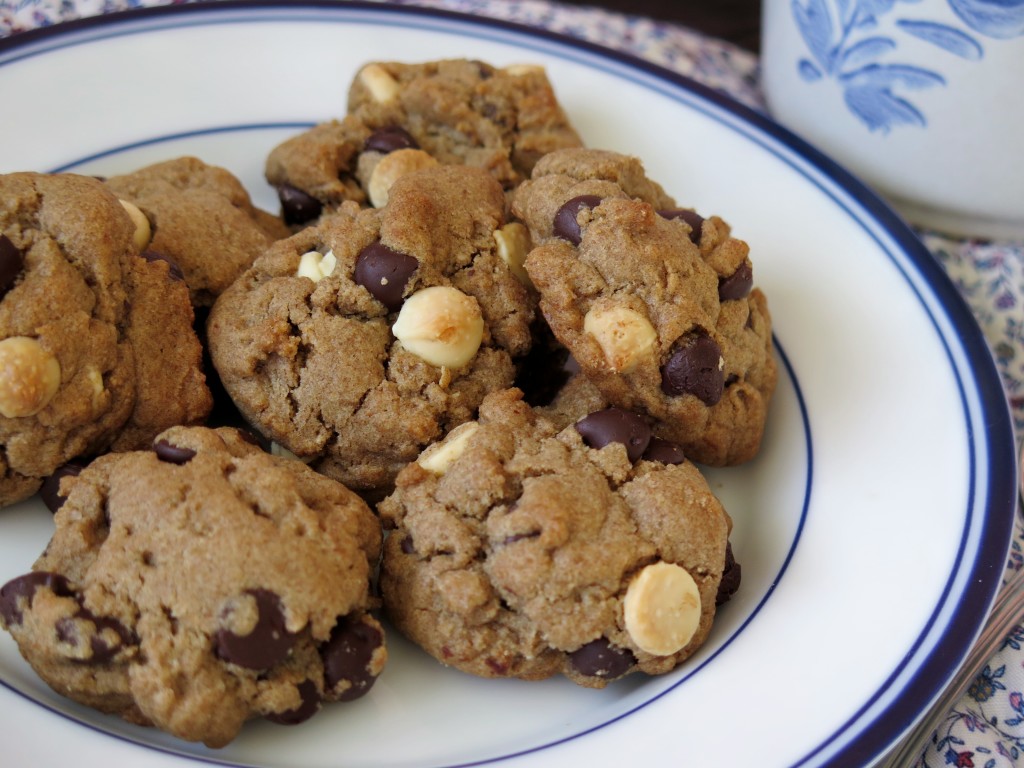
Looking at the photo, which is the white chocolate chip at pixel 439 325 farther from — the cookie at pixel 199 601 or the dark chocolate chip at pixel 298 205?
the dark chocolate chip at pixel 298 205

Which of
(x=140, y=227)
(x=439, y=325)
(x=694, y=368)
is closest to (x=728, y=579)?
(x=694, y=368)

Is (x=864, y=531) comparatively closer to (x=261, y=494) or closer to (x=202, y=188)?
(x=261, y=494)

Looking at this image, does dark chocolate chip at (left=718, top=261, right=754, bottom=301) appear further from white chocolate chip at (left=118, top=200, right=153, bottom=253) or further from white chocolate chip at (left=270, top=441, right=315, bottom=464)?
white chocolate chip at (left=118, top=200, right=153, bottom=253)

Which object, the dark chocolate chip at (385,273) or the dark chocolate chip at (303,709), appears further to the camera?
the dark chocolate chip at (385,273)

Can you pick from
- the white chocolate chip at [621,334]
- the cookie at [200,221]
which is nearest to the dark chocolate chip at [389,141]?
the cookie at [200,221]

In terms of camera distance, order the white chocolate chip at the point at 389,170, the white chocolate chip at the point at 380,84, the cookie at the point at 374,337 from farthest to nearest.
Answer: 1. the white chocolate chip at the point at 380,84
2. the white chocolate chip at the point at 389,170
3. the cookie at the point at 374,337

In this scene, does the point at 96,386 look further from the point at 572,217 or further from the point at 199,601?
the point at 572,217
